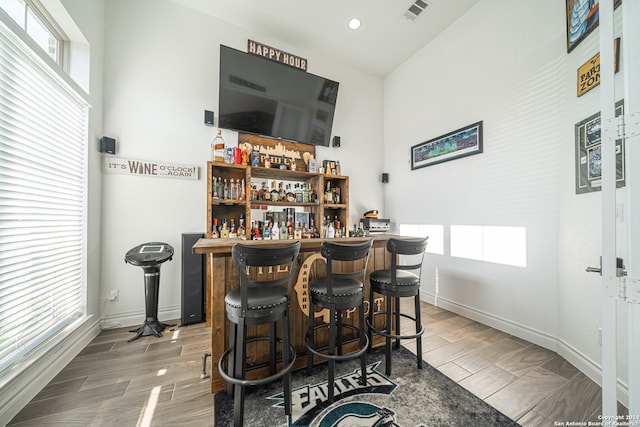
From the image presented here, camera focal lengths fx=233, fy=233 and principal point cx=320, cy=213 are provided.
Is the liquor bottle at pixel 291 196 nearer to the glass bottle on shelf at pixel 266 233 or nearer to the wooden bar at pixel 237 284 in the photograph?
the glass bottle on shelf at pixel 266 233

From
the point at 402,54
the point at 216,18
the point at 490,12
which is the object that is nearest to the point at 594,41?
the point at 490,12

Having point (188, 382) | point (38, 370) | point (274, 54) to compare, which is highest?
point (274, 54)

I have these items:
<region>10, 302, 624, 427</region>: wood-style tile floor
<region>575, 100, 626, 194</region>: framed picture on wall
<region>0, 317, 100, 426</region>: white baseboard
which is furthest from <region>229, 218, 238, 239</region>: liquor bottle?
<region>575, 100, 626, 194</region>: framed picture on wall

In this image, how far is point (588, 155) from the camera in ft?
6.03

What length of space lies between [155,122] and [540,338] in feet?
15.5

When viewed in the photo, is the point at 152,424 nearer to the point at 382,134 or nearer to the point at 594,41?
the point at 594,41

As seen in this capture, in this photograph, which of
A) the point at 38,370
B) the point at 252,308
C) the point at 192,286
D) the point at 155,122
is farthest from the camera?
the point at 155,122

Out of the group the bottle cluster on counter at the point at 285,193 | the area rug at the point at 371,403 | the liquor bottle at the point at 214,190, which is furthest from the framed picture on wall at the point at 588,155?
the liquor bottle at the point at 214,190

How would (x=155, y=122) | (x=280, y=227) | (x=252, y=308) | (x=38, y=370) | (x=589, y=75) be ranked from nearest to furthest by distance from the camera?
(x=252, y=308) → (x=38, y=370) → (x=589, y=75) → (x=155, y=122) → (x=280, y=227)

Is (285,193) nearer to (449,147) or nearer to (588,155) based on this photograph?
(449,147)

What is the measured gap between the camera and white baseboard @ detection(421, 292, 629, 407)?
1673mm

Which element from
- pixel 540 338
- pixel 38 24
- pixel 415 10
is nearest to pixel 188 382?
pixel 38 24

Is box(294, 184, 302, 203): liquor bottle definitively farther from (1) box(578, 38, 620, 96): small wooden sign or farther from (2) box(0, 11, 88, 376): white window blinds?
(1) box(578, 38, 620, 96): small wooden sign

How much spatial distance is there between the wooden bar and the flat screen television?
200cm
